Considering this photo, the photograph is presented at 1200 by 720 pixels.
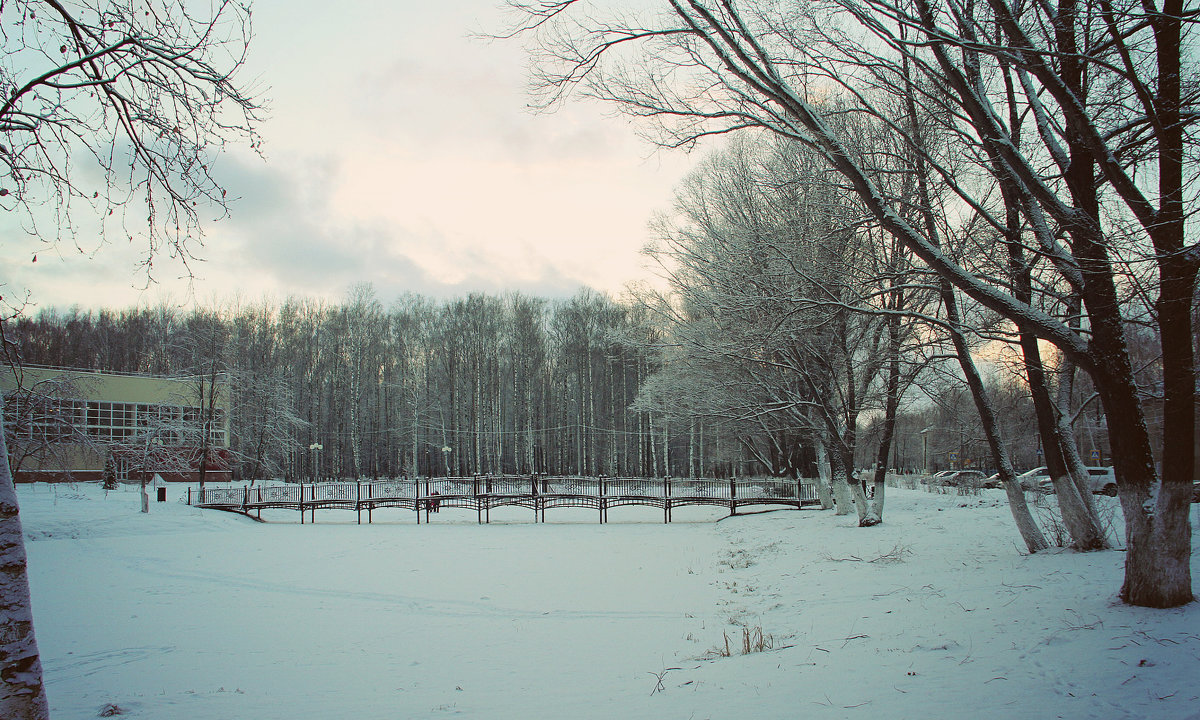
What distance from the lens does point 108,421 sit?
115 ft

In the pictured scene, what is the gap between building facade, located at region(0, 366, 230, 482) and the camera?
20.4 m

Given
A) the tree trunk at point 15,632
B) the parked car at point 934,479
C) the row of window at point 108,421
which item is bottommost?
the parked car at point 934,479

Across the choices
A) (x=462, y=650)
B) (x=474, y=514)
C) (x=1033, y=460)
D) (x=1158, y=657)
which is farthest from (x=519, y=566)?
(x=1033, y=460)

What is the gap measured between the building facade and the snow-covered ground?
7757 mm

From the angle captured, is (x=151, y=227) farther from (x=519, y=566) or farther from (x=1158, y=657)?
(x=519, y=566)

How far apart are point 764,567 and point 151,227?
995cm

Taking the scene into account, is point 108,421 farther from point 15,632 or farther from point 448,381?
point 15,632

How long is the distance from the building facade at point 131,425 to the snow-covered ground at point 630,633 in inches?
305

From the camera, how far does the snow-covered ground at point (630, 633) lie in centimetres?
422

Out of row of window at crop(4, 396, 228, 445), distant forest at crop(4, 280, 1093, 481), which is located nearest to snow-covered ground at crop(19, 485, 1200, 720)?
row of window at crop(4, 396, 228, 445)

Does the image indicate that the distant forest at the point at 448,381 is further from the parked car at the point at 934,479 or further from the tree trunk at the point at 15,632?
the tree trunk at the point at 15,632

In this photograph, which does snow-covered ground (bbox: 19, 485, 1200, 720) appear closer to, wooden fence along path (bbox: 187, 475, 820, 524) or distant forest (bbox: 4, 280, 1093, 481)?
wooden fence along path (bbox: 187, 475, 820, 524)

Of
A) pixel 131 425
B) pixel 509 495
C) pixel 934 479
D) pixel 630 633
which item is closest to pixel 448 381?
pixel 131 425

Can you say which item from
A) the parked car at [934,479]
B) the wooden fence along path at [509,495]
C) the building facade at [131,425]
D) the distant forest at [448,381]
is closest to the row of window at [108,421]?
the building facade at [131,425]
